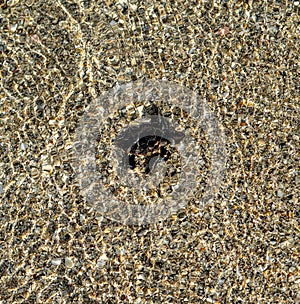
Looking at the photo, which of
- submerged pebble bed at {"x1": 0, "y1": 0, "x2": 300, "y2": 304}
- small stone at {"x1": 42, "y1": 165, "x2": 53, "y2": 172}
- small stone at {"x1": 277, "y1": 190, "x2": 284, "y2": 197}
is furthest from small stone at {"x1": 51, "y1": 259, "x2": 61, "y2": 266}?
small stone at {"x1": 277, "y1": 190, "x2": 284, "y2": 197}

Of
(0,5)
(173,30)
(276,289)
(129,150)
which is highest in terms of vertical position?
(173,30)

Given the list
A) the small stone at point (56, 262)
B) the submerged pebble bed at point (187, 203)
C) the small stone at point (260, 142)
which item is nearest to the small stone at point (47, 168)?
the submerged pebble bed at point (187, 203)

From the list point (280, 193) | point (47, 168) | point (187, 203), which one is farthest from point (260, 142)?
point (47, 168)

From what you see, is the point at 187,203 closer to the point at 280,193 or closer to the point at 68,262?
the point at 280,193

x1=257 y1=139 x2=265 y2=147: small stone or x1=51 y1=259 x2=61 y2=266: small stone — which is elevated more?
x1=257 y1=139 x2=265 y2=147: small stone

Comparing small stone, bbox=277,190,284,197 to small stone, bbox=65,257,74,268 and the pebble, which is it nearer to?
the pebble

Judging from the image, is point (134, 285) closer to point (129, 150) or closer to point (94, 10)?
point (129, 150)

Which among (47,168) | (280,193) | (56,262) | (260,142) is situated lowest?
(56,262)

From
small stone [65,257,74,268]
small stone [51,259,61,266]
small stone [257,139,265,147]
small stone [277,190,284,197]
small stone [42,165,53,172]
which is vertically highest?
small stone [257,139,265,147]

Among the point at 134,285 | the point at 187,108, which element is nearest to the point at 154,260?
the point at 134,285
